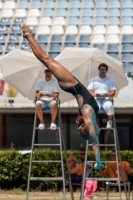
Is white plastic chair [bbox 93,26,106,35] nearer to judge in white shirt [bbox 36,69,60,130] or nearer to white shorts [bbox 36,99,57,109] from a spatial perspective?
judge in white shirt [bbox 36,69,60,130]

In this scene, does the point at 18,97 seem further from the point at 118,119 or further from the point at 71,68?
the point at 71,68

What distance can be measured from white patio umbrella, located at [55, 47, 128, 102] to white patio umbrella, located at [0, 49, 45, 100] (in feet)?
2.00

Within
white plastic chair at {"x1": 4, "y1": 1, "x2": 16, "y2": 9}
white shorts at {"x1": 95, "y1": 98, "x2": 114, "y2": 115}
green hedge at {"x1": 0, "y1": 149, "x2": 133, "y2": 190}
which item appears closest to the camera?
white shorts at {"x1": 95, "y1": 98, "x2": 114, "y2": 115}

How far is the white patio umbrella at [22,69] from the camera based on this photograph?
1364 cm

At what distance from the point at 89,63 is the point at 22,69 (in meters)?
1.58

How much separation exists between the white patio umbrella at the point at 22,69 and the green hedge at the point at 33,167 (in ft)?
7.21

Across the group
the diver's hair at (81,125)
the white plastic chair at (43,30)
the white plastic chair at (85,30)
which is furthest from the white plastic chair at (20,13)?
the diver's hair at (81,125)

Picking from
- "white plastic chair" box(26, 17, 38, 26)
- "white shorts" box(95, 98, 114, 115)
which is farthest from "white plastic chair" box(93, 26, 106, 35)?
"white shorts" box(95, 98, 114, 115)

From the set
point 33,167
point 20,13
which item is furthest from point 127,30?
point 33,167

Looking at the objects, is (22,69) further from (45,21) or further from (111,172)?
(45,21)

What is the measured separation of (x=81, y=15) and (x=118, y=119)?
17.5ft

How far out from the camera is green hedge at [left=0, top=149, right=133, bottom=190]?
1534 cm

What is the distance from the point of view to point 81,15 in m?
23.6

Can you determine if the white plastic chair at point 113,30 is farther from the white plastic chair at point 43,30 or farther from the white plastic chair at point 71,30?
the white plastic chair at point 43,30
